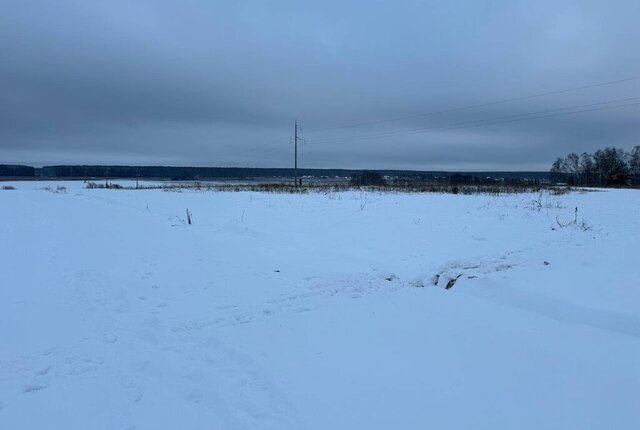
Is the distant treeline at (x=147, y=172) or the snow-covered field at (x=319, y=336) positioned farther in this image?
the distant treeline at (x=147, y=172)

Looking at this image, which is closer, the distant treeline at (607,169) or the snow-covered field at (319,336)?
the snow-covered field at (319,336)

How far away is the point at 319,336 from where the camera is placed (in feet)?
16.5

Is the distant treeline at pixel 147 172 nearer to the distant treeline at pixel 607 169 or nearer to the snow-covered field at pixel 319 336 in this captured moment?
the distant treeline at pixel 607 169

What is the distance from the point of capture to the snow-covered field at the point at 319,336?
342 centimetres

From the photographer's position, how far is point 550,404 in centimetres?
345

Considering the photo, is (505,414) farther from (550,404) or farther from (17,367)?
(17,367)

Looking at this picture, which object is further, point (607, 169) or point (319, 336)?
point (607, 169)

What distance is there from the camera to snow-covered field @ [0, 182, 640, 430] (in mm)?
3422

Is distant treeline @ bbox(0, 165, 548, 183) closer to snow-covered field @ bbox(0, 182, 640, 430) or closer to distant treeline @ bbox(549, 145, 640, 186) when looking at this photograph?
distant treeline @ bbox(549, 145, 640, 186)

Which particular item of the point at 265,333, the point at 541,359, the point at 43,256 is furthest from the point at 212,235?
the point at 541,359

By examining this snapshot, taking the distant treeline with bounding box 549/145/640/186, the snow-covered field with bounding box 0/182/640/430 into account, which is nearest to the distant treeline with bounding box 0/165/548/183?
the distant treeline with bounding box 549/145/640/186

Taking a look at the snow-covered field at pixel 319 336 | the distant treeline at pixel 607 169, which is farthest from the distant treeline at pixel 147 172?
the snow-covered field at pixel 319 336

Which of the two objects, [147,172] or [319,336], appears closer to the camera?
[319,336]

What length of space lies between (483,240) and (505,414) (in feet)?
29.2
